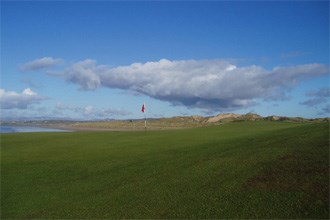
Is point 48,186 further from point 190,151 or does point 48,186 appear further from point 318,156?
point 318,156

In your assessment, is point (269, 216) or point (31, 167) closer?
point (269, 216)

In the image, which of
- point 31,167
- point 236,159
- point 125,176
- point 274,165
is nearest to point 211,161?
point 236,159

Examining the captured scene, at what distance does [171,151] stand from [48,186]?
1168cm

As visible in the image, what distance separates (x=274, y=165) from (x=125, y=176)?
874 cm

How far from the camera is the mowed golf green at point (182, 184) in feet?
45.7

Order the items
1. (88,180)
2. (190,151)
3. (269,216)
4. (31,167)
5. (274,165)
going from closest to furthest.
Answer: (269,216)
(274,165)
(88,180)
(31,167)
(190,151)

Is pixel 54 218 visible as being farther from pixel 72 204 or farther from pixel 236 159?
pixel 236 159

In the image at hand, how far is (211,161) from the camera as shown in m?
22.0

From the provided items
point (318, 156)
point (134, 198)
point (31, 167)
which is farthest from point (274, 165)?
point (31, 167)

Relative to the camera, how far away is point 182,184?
57.6 feet

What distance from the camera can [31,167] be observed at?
2481 cm

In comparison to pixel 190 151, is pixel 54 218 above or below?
below

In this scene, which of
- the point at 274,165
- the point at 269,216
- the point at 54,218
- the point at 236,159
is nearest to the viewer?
the point at 269,216

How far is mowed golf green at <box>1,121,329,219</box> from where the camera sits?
13.9 m
